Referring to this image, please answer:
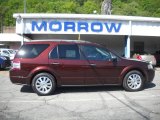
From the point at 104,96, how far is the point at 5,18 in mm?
74770

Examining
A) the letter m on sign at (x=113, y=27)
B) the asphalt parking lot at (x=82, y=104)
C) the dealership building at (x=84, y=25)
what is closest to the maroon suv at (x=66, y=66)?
the asphalt parking lot at (x=82, y=104)

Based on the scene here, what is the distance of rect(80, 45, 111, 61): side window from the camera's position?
11.6 metres

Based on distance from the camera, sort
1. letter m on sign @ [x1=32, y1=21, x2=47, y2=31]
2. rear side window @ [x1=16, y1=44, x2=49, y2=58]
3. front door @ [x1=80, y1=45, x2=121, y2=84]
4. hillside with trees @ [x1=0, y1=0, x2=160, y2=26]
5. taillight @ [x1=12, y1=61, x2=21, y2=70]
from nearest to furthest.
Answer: taillight @ [x1=12, y1=61, x2=21, y2=70]
rear side window @ [x1=16, y1=44, x2=49, y2=58]
front door @ [x1=80, y1=45, x2=121, y2=84]
letter m on sign @ [x1=32, y1=21, x2=47, y2=31]
hillside with trees @ [x1=0, y1=0, x2=160, y2=26]

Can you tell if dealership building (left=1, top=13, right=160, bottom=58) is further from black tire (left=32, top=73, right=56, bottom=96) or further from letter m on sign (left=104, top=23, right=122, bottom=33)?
black tire (left=32, top=73, right=56, bottom=96)

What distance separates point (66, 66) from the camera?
11344 mm

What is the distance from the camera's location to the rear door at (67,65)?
11.3 m

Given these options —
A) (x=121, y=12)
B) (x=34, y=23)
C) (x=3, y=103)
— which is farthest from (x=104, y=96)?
(x=121, y=12)

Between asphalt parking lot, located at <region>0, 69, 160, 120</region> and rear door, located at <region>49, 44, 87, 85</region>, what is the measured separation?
539 millimetres

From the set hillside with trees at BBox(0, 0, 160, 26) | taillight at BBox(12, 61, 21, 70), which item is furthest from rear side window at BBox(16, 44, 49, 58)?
hillside with trees at BBox(0, 0, 160, 26)

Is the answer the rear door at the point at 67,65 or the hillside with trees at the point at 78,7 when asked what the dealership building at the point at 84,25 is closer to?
the rear door at the point at 67,65

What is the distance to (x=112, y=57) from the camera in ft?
38.4

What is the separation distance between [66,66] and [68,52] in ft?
1.74

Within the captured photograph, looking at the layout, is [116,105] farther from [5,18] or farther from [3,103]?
[5,18]

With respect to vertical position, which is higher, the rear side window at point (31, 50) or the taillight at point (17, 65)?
the rear side window at point (31, 50)
